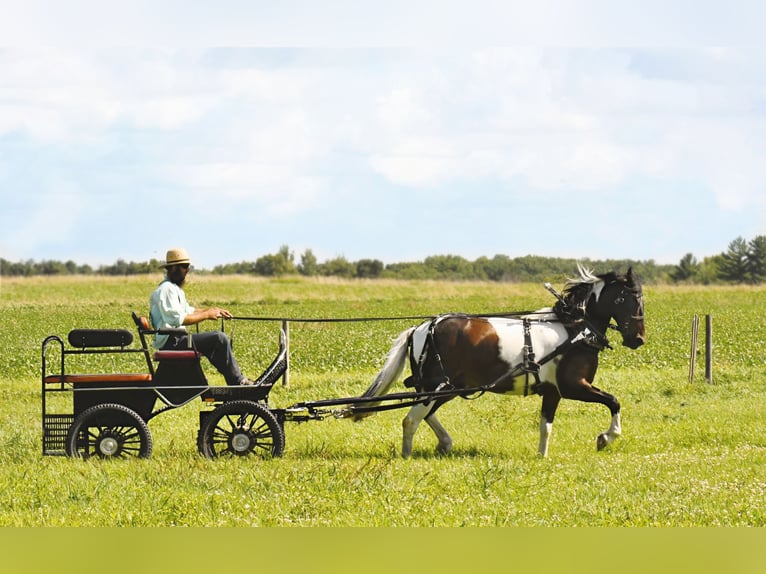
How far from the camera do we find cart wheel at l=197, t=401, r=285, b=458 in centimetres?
1018

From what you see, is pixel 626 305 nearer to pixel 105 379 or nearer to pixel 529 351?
pixel 529 351

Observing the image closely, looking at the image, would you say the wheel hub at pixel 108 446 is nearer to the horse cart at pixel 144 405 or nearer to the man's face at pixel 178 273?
the horse cart at pixel 144 405

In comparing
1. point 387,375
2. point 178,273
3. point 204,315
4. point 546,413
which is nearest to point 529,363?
point 546,413

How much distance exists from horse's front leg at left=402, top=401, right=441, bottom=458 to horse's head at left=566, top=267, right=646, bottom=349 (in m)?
2.16

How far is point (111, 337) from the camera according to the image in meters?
10.0

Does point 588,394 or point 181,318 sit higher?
point 181,318

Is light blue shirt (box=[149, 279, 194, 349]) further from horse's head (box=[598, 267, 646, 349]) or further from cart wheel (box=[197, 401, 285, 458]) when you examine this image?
horse's head (box=[598, 267, 646, 349])

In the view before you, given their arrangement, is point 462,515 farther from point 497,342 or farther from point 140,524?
point 497,342

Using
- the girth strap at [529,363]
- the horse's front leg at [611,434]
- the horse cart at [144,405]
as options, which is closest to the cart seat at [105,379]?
the horse cart at [144,405]

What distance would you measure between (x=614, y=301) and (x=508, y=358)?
1.43 m

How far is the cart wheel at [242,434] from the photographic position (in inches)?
401

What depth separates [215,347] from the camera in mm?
10211

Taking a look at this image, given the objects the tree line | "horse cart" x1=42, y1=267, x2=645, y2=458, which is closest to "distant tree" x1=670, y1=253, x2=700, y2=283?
the tree line

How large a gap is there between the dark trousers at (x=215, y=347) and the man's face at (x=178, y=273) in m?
0.58
